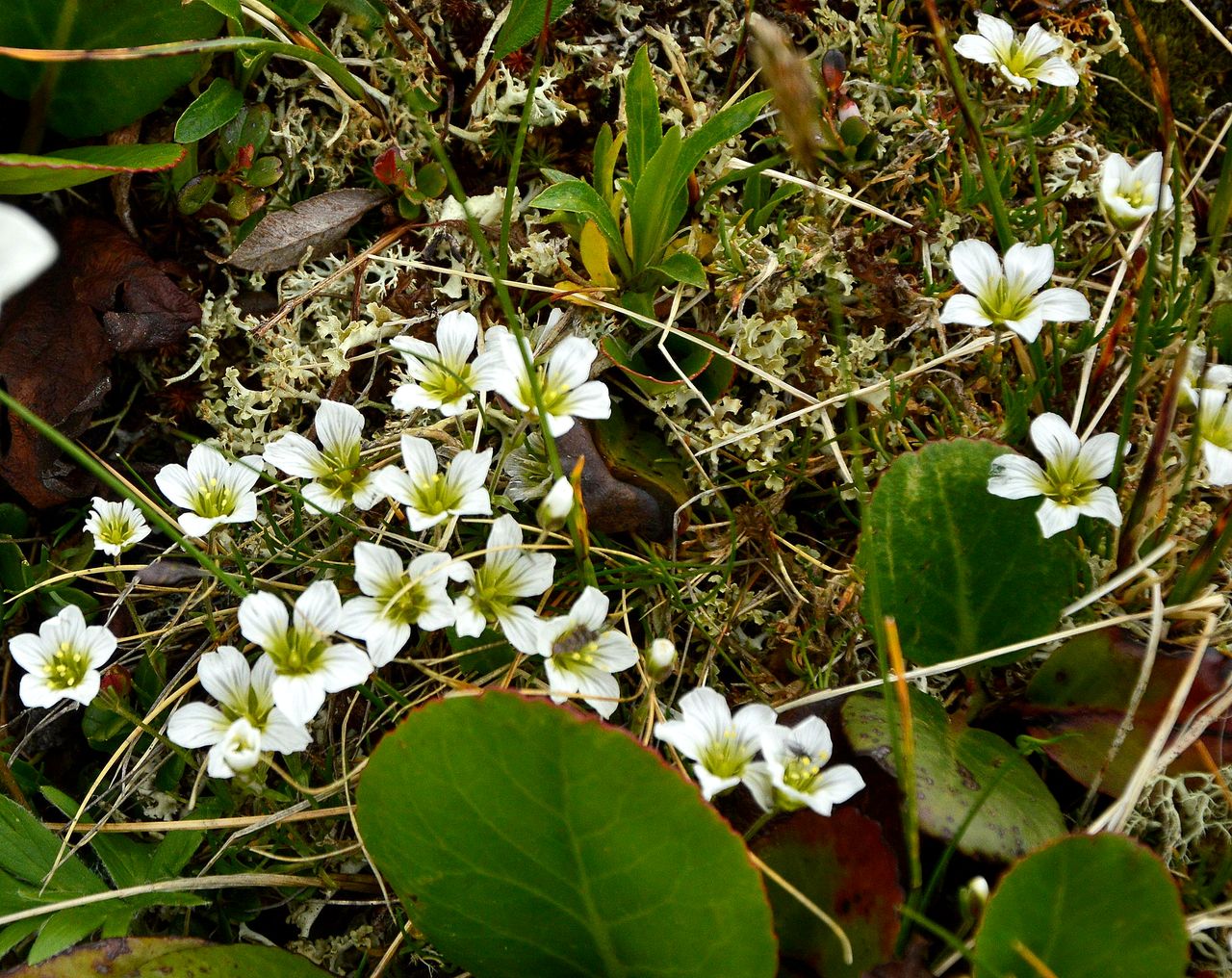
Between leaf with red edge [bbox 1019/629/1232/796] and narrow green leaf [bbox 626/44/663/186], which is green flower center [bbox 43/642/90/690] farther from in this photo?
leaf with red edge [bbox 1019/629/1232/796]

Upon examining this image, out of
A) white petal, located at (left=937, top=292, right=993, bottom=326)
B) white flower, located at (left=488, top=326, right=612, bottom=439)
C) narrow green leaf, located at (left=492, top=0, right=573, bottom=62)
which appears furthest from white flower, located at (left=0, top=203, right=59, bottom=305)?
white petal, located at (left=937, top=292, right=993, bottom=326)

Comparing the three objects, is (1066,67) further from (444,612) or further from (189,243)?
(189,243)

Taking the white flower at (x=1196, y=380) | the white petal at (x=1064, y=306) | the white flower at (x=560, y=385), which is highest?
the white petal at (x=1064, y=306)

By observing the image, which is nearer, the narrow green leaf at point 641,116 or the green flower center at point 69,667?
the green flower center at point 69,667

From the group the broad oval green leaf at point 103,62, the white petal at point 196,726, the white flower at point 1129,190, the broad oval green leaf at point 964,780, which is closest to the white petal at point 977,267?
the white flower at point 1129,190

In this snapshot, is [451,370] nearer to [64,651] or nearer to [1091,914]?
[64,651]

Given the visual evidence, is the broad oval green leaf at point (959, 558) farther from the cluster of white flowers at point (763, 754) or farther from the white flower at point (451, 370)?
the white flower at point (451, 370)
